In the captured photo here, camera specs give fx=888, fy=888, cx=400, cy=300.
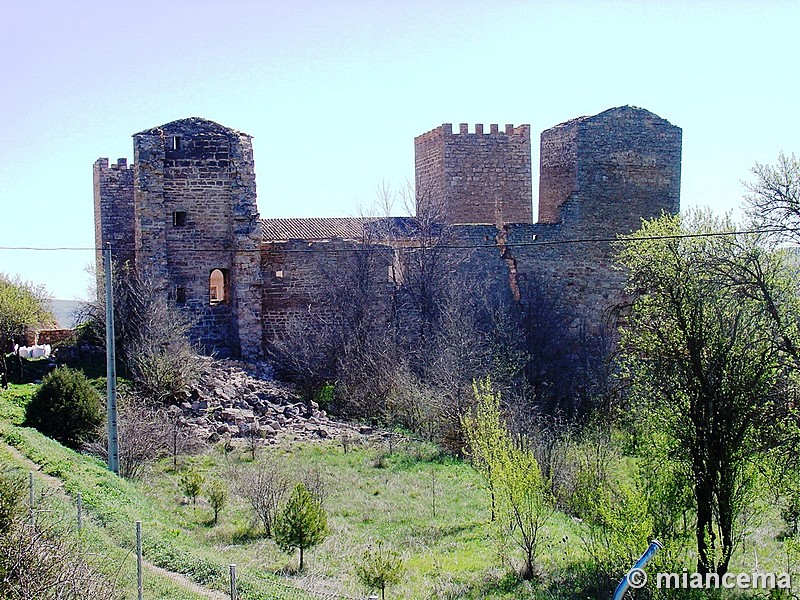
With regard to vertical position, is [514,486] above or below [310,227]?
below

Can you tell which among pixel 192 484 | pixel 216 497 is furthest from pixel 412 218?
pixel 216 497

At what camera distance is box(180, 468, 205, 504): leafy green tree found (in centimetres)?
1287

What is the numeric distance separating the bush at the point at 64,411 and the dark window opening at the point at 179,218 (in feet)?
18.3

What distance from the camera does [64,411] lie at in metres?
15.2

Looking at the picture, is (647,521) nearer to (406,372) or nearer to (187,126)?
(406,372)

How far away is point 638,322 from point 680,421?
1.43m

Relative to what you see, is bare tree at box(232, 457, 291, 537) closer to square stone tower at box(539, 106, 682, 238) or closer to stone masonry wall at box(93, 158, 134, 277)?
square stone tower at box(539, 106, 682, 238)

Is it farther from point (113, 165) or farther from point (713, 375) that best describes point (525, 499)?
point (113, 165)

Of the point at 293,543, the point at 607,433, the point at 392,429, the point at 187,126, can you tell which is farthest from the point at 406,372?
the point at 293,543

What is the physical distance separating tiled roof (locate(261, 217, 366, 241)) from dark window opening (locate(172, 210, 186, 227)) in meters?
4.83

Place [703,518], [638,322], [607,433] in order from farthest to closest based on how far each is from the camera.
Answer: [607,433], [638,322], [703,518]

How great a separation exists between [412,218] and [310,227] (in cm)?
514

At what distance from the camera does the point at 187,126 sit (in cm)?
2012

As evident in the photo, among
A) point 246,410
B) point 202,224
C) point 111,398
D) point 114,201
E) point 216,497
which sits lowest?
point 216,497
